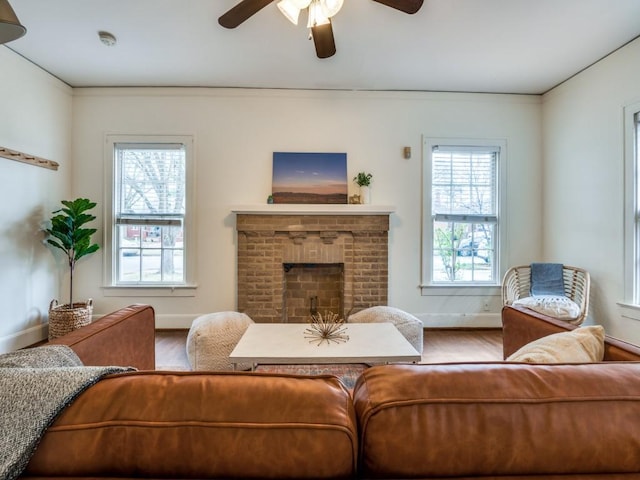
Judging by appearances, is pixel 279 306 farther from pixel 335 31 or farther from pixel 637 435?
pixel 637 435

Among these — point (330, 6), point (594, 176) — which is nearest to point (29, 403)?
point (330, 6)

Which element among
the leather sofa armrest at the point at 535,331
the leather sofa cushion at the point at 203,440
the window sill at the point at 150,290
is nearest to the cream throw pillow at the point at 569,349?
the leather sofa armrest at the point at 535,331

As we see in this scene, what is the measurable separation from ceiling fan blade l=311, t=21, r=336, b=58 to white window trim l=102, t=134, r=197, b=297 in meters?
2.11

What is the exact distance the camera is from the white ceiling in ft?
Result: 7.90

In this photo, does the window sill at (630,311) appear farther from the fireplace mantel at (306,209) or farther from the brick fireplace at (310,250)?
the fireplace mantel at (306,209)

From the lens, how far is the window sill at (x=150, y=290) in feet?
12.0

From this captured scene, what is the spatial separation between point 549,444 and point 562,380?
0.14m

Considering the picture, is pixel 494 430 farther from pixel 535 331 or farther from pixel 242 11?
pixel 242 11

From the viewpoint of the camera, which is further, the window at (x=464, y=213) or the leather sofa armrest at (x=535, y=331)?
the window at (x=464, y=213)

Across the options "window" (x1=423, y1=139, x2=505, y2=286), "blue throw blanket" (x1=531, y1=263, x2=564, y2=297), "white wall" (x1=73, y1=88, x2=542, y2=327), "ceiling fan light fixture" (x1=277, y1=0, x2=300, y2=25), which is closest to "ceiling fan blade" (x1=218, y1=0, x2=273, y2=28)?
"ceiling fan light fixture" (x1=277, y1=0, x2=300, y2=25)

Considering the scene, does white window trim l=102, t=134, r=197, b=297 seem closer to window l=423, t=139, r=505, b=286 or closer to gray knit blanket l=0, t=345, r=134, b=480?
window l=423, t=139, r=505, b=286

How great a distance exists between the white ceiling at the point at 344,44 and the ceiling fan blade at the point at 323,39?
47cm

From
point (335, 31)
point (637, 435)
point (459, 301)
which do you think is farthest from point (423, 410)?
point (459, 301)

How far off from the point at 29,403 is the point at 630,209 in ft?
13.2
